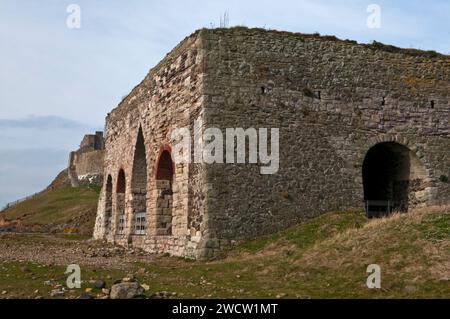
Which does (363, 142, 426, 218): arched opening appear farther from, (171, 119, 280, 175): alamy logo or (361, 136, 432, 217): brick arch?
(171, 119, 280, 175): alamy logo

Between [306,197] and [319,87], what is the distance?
3.26 meters

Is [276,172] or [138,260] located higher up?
[276,172]

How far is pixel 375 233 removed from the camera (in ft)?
36.3

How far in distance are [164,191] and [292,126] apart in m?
4.93

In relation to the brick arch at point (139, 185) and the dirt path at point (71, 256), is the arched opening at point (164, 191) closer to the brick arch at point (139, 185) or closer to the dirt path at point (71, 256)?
the dirt path at point (71, 256)

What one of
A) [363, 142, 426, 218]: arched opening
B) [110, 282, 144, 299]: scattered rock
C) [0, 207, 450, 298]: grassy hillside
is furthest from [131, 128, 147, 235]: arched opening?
[110, 282, 144, 299]: scattered rock

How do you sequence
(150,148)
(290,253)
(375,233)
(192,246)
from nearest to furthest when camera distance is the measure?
(375,233) < (290,253) < (192,246) < (150,148)

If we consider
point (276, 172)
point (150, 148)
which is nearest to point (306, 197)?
point (276, 172)

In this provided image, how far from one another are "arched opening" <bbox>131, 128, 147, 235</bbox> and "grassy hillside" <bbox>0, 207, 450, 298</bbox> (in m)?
5.63

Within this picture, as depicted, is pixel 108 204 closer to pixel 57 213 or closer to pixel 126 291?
pixel 57 213

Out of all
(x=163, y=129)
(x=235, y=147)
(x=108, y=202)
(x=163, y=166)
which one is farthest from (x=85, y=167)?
(x=235, y=147)

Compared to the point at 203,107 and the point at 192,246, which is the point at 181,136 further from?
the point at 192,246

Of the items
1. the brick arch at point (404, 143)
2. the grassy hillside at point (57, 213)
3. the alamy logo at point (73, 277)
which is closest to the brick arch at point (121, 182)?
the grassy hillside at point (57, 213)

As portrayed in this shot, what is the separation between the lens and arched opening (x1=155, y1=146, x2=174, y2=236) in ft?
56.3
